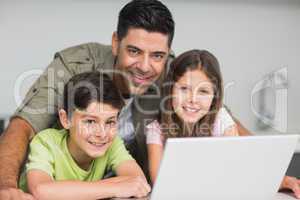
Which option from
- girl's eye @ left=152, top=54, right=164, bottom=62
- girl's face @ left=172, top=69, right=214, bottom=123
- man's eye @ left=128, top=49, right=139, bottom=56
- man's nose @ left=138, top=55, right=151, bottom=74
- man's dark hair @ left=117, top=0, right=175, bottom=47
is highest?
man's dark hair @ left=117, top=0, right=175, bottom=47

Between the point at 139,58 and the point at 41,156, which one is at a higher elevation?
the point at 139,58

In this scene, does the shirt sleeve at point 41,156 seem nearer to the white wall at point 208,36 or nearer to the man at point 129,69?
the man at point 129,69

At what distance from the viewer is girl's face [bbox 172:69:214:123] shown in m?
1.45

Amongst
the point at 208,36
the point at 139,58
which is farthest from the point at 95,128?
the point at 208,36

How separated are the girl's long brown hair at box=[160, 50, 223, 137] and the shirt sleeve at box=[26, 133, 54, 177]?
0.38 m

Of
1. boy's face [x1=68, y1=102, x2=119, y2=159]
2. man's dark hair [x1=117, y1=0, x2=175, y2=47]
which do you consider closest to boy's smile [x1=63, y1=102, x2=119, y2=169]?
boy's face [x1=68, y1=102, x2=119, y2=159]

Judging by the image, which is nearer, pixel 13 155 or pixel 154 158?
pixel 13 155

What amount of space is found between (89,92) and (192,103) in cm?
34

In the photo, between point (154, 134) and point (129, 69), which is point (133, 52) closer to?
point (129, 69)

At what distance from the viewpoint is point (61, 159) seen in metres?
1.26

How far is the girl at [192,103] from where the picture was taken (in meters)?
1.46

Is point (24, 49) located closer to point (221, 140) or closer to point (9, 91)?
point (9, 91)

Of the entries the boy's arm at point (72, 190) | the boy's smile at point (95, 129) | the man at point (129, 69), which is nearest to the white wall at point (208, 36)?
the man at point (129, 69)

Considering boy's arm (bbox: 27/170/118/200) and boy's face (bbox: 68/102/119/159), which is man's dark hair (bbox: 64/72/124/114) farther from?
boy's arm (bbox: 27/170/118/200)
